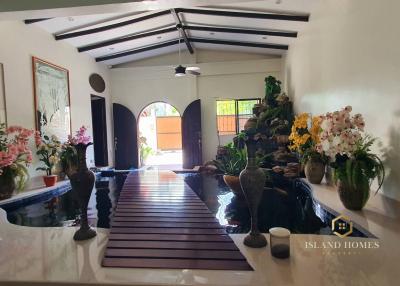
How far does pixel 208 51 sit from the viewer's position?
812 centimetres

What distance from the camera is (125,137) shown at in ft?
26.7

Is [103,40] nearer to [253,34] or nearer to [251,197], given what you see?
[253,34]

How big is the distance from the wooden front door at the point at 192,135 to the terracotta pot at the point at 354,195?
19.0 ft

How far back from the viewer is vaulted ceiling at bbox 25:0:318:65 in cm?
505

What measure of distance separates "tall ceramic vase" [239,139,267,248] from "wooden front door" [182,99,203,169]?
6.42 metres

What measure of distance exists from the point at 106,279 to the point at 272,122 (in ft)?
16.7

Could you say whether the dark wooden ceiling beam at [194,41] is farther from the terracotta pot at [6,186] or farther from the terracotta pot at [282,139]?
the terracotta pot at [6,186]

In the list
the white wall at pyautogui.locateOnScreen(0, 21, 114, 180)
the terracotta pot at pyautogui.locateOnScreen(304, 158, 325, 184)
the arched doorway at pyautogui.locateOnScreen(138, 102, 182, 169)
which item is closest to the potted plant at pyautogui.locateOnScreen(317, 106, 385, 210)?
the terracotta pot at pyautogui.locateOnScreen(304, 158, 325, 184)

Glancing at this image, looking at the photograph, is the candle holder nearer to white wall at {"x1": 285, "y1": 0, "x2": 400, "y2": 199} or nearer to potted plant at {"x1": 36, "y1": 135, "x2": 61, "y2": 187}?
white wall at {"x1": 285, "y1": 0, "x2": 400, "y2": 199}

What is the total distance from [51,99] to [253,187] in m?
4.91

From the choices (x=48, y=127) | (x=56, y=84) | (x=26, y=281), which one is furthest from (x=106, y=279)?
(x=56, y=84)

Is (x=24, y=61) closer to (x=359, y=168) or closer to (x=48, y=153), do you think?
(x=48, y=153)

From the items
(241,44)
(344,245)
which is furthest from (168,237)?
(241,44)

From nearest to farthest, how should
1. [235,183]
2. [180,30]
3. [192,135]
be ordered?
[235,183]
[180,30]
[192,135]
